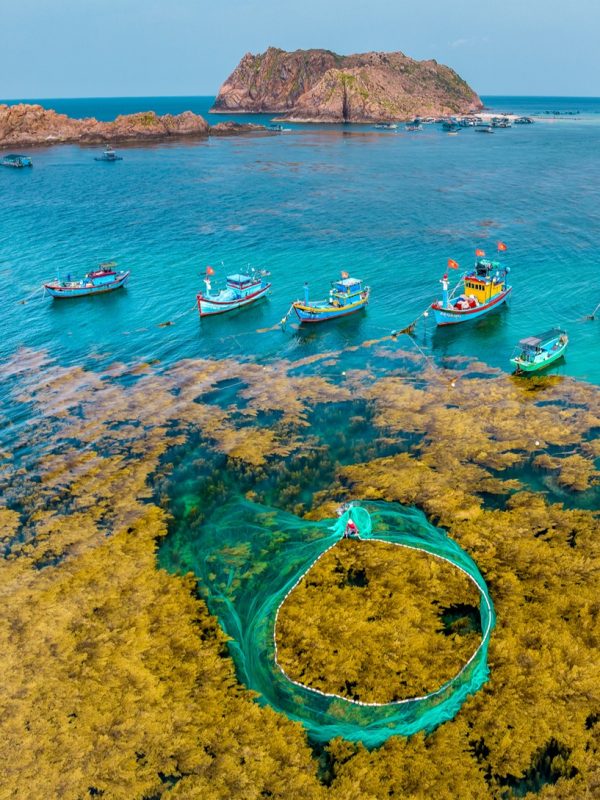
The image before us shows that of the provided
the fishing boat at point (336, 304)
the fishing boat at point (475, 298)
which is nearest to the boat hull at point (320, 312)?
the fishing boat at point (336, 304)

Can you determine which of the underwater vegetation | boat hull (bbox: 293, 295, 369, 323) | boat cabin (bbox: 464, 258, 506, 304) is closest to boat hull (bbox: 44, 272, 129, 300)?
the underwater vegetation

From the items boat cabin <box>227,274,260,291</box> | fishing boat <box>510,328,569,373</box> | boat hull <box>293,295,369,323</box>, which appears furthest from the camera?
boat cabin <box>227,274,260,291</box>

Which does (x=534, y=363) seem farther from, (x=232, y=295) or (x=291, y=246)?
(x=291, y=246)

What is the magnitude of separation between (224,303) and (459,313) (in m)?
31.5

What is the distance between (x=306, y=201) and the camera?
437ft

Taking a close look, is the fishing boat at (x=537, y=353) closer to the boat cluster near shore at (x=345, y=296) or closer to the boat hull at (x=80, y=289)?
the boat cluster near shore at (x=345, y=296)

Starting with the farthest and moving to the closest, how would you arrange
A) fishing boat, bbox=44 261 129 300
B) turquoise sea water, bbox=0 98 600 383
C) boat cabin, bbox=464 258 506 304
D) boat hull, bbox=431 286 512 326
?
fishing boat, bbox=44 261 129 300
boat cabin, bbox=464 258 506 304
turquoise sea water, bbox=0 98 600 383
boat hull, bbox=431 286 512 326

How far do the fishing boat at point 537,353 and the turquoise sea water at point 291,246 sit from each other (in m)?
2.00

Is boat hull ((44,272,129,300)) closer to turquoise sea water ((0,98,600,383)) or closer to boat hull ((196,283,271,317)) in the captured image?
turquoise sea water ((0,98,600,383))

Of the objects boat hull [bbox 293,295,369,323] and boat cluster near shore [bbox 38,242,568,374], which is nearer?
boat cluster near shore [bbox 38,242,568,374]

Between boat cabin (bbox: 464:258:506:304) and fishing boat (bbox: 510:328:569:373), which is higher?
boat cabin (bbox: 464:258:506:304)

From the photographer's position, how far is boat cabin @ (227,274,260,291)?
7431 cm

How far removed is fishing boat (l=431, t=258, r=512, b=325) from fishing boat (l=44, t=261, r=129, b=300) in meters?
49.5

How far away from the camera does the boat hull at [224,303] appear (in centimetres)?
7075
